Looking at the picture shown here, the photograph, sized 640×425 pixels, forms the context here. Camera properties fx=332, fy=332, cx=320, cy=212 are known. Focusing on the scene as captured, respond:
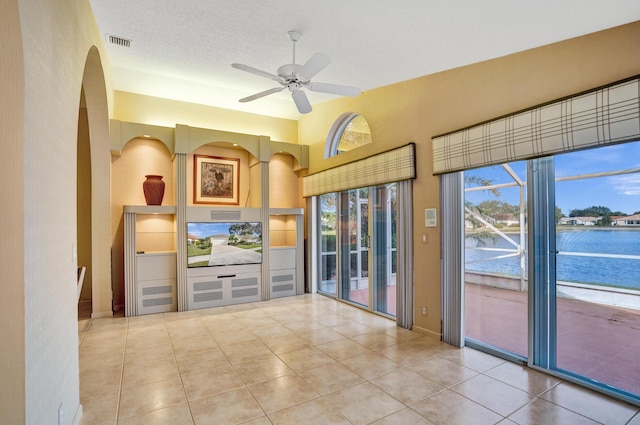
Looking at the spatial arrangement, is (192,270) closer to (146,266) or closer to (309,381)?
(146,266)

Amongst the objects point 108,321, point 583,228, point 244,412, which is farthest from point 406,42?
point 108,321

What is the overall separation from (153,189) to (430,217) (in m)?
4.37

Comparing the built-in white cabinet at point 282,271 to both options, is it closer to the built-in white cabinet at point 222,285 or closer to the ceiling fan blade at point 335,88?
the built-in white cabinet at point 222,285

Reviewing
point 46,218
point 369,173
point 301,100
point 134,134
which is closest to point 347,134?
point 369,173

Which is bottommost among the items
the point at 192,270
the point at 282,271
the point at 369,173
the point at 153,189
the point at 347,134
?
the point at 282,271

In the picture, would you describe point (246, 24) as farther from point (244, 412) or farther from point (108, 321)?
point (108, 321)

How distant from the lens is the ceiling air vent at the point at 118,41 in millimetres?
3935

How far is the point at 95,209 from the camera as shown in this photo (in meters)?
5.07

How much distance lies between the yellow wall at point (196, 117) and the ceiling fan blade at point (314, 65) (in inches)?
139

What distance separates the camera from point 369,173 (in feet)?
16.3

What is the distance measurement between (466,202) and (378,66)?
191cm

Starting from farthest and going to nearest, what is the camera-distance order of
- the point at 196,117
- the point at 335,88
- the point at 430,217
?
the point at 196,117
the point at 430,217
the point at 335,88

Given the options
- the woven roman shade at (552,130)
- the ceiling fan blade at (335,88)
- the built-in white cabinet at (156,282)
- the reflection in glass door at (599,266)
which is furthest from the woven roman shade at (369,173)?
the built-in white cabinet at (156,282)

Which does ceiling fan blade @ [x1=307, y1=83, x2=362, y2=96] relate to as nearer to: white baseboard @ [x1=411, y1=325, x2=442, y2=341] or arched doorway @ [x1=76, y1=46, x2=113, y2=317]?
white baseboard @ [x1=411, y1=325, x2=442, y2=341]
